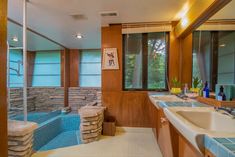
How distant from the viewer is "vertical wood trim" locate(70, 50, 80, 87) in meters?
6.63

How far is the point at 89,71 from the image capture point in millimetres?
6660

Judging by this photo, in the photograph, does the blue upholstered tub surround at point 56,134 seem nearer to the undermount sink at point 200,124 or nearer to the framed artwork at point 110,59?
the framed artwork at point 110,59

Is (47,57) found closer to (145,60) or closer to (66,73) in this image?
(66,73)

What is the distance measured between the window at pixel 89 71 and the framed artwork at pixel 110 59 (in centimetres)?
287

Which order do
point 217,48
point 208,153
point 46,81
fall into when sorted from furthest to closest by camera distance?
1. point 46,81
2. point 217,48
3. point 208,153

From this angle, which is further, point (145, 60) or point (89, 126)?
point (145, 60)

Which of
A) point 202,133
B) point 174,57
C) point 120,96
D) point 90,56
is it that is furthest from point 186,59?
point 90,56

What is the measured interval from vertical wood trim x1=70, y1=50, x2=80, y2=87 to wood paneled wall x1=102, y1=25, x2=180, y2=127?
311 centimetres

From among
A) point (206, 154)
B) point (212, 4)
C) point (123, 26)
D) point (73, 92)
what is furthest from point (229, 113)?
point (73, 92)

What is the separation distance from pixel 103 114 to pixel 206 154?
2.99 m

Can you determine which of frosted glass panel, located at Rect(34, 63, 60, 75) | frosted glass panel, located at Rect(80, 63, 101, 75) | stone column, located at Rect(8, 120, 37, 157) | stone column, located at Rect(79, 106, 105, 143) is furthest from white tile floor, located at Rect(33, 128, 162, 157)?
frosted glass panel, located at Rect(34, 63, 60, 75)

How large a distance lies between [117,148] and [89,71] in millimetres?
4245

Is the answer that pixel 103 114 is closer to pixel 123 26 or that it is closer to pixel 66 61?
pixel 123 26

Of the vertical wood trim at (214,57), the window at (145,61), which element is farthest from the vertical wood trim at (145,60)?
the vertical wood trim at (214,57)
